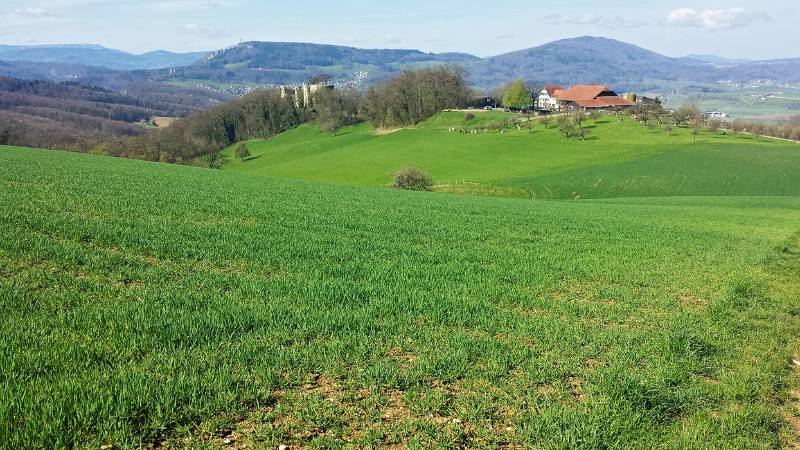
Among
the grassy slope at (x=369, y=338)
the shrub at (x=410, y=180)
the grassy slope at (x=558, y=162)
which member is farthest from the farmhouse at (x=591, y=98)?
the grassy slope at (x=369, y=338)

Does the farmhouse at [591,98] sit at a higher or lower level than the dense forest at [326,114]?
higher

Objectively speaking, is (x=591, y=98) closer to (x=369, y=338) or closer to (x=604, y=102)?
(x=604, y=102)

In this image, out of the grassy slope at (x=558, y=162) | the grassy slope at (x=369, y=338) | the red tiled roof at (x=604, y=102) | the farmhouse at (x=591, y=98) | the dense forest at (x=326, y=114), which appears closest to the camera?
the grassy slope at (x=369, y=338)

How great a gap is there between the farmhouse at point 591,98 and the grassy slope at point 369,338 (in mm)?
172548

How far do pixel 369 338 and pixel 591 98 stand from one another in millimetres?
192732

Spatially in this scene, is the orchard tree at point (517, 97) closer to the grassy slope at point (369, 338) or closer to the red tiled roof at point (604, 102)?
the red tiled roof at point (604, 102)

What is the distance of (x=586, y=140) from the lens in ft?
323

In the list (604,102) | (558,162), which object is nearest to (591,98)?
(604,102)

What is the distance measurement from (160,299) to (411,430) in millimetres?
5549

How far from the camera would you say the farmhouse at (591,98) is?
174 meters

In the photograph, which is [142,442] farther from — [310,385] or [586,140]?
[586,140]

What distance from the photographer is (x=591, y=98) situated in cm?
18062

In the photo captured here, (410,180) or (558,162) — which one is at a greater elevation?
(558,162)

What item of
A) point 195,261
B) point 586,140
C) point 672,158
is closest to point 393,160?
point 586,140
